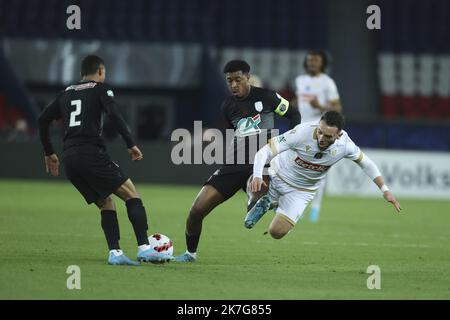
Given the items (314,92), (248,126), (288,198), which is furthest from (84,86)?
(314,92)

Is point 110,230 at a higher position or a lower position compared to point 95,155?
lower

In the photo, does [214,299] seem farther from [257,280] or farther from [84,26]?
[84,26]

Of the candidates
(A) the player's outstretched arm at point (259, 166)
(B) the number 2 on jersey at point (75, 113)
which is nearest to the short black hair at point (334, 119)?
(A) the player's outstretched arm at point (259, 166)

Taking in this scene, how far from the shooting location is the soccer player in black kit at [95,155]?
8.69m

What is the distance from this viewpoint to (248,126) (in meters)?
9.59

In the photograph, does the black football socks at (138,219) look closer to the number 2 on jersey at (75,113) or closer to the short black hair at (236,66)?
the number 2 on jersey at (75,113)

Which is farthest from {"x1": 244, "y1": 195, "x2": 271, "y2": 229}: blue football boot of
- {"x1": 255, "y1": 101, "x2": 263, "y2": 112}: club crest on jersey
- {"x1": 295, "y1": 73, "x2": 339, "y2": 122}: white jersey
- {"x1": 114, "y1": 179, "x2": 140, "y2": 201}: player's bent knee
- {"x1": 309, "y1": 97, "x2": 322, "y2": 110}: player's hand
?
{"x1": 295, "y1": 73, "x2": 339, "y2": 122}: white jersey

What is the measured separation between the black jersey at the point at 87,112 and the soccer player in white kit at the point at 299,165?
4.65 ft

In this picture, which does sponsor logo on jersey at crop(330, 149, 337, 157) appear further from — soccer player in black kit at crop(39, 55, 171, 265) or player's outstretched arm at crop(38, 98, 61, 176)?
player's outstretched arm at crop(38, 98, 61, 176)

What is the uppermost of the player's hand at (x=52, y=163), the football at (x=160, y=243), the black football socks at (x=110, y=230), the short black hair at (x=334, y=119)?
the short black hair at (x=334, y=119)

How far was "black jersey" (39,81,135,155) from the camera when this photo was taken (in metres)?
8.61

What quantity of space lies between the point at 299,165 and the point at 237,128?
0.74 meters

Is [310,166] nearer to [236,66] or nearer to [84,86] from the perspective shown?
[236,66]

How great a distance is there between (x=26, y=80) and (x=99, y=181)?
18.5 m
